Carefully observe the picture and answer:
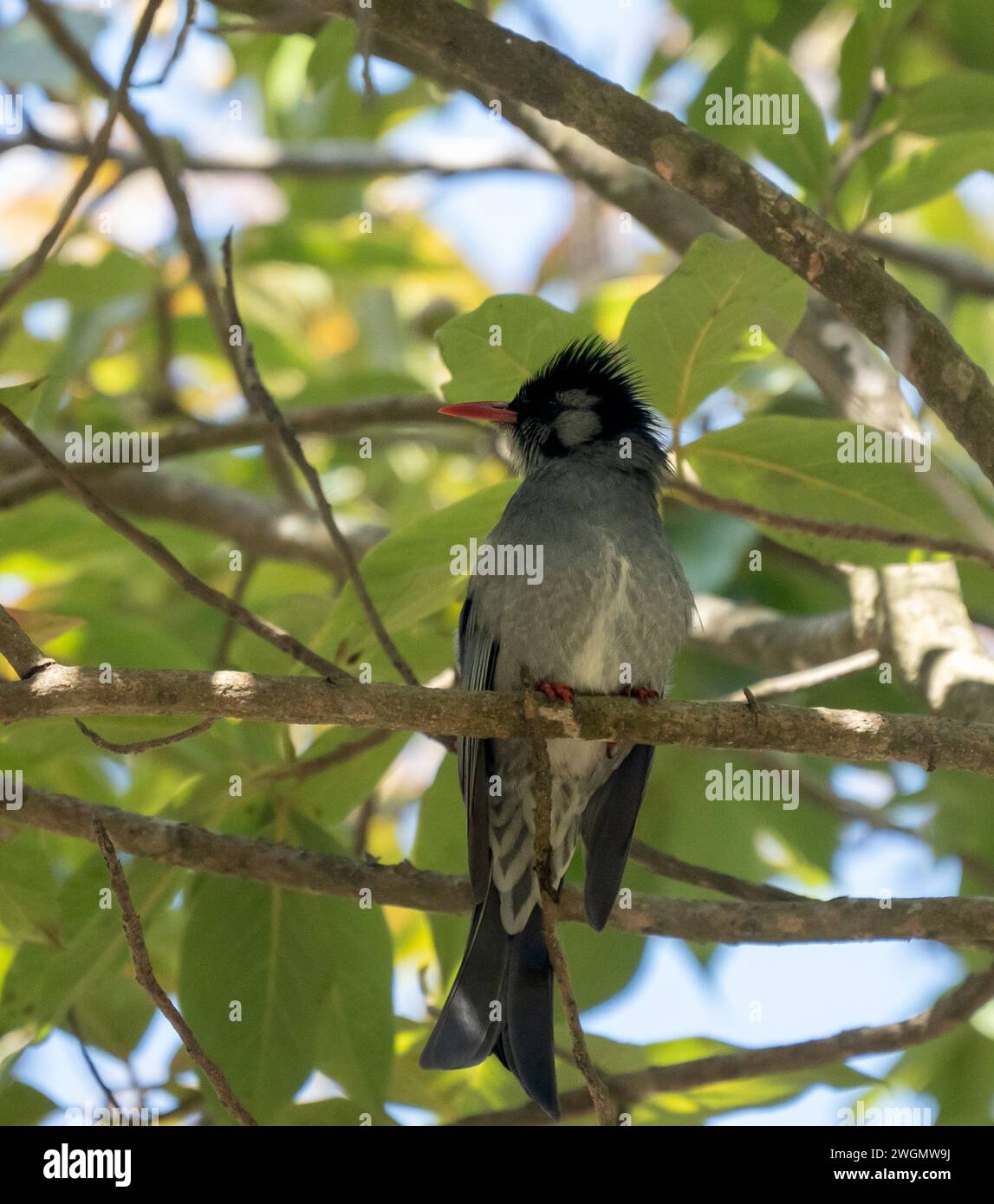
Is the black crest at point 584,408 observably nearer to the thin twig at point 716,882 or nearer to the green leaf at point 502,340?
the green leaf at point 502,340

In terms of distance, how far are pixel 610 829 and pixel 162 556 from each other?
1.45 meters

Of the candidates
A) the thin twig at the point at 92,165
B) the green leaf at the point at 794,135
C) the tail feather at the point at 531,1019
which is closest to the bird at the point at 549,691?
the tail feather at the point at 531,1019

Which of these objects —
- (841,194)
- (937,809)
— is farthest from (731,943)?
(841,194)

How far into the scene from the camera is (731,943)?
329cm

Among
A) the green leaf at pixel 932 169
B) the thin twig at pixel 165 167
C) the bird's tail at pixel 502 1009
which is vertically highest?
the thin twig at pixel 165 167

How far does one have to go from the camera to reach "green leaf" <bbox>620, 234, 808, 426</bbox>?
3.15 meters

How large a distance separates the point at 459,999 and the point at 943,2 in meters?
3.88

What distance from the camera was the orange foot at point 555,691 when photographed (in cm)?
306

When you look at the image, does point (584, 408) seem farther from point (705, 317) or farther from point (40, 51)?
point (40, 51)

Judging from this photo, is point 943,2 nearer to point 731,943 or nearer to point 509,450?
point 509,450

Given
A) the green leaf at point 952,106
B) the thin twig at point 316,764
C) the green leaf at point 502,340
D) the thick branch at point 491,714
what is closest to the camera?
the thick branch at point 491,714

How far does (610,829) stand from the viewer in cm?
377

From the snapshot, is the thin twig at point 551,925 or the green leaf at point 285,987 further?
the green leaf at point 285,987

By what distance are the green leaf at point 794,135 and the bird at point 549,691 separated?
0.77 m
